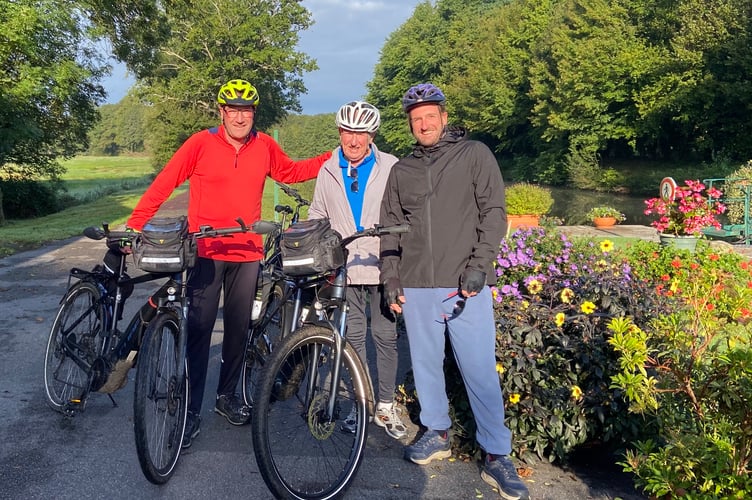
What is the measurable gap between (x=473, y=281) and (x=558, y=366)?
0.83m

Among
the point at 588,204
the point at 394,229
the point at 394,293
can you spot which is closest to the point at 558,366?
the point at 394,293

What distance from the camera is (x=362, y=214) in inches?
167

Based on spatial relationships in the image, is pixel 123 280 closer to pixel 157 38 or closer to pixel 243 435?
pixel 243 435

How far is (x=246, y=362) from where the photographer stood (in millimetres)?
4488

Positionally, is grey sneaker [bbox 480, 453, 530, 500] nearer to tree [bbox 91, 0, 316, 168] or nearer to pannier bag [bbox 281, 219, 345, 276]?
pannier bag [bbox 281, 219, 345, 276]

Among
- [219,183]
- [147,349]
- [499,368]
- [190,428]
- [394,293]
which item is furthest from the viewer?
[219,183]

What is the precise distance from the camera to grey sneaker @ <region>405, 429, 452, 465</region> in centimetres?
381

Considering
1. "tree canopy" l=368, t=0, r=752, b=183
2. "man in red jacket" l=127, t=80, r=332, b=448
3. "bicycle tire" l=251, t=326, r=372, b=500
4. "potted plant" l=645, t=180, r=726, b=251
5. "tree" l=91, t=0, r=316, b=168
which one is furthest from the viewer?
"tree" l=91, t=0, r=316, b=168

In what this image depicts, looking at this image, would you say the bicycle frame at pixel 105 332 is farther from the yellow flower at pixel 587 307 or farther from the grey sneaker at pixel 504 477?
the yellow flower at pixel 587 307

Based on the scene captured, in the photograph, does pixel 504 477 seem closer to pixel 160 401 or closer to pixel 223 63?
pixel 160 401

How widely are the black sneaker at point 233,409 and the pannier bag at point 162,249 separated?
1379mm

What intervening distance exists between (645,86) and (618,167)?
6330 mm

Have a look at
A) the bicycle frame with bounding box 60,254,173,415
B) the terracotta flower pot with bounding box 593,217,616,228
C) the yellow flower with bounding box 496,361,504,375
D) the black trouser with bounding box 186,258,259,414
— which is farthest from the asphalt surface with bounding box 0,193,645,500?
the terracotta flower pot with bounding box 593,217,616,228

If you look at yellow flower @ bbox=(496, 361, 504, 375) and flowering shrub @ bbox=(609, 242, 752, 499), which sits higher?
flowering shrub @ bbox=(609, 242, 752, 499)
